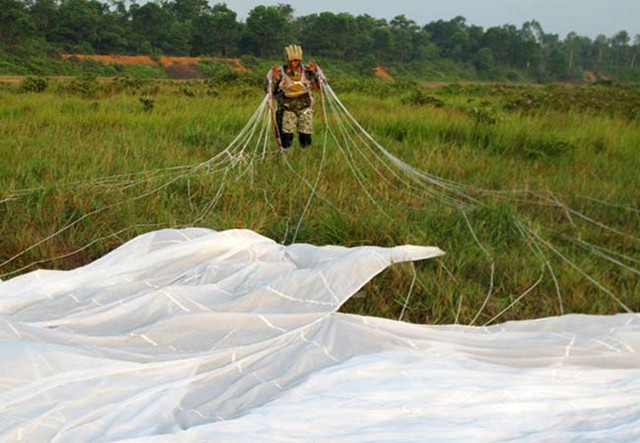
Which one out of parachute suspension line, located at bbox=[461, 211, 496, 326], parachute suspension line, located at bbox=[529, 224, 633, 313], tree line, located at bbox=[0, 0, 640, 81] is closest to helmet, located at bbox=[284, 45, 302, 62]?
parachute suspension line, located at bbox=[461, 211, 496, 326]

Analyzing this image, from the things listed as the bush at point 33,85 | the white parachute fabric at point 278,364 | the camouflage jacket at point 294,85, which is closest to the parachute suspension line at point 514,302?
the white parachute fabric at point 278,364

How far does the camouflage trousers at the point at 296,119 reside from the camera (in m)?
5.80

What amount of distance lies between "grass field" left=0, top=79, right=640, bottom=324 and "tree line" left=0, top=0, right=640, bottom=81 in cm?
2389

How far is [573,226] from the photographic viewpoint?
13.8 ft

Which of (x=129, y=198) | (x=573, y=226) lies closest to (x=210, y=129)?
(x=129, y=198)

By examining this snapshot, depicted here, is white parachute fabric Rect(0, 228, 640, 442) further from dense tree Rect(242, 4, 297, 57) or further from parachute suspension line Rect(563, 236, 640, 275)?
dense tree Rect(242, 4, 297, 57)

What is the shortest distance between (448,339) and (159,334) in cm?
108

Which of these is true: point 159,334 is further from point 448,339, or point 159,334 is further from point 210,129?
point 210,129

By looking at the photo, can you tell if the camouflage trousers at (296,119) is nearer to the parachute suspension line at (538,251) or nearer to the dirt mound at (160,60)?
the parachute suspension line at (538,251)

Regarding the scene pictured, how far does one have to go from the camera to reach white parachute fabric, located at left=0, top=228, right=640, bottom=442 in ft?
6.16

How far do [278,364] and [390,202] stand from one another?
2.34 m

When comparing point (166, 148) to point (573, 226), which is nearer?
point (573, 226)

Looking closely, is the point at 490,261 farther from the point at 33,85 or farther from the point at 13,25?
the point at 13,25

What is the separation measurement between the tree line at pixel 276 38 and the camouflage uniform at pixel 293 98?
80.3 ft
